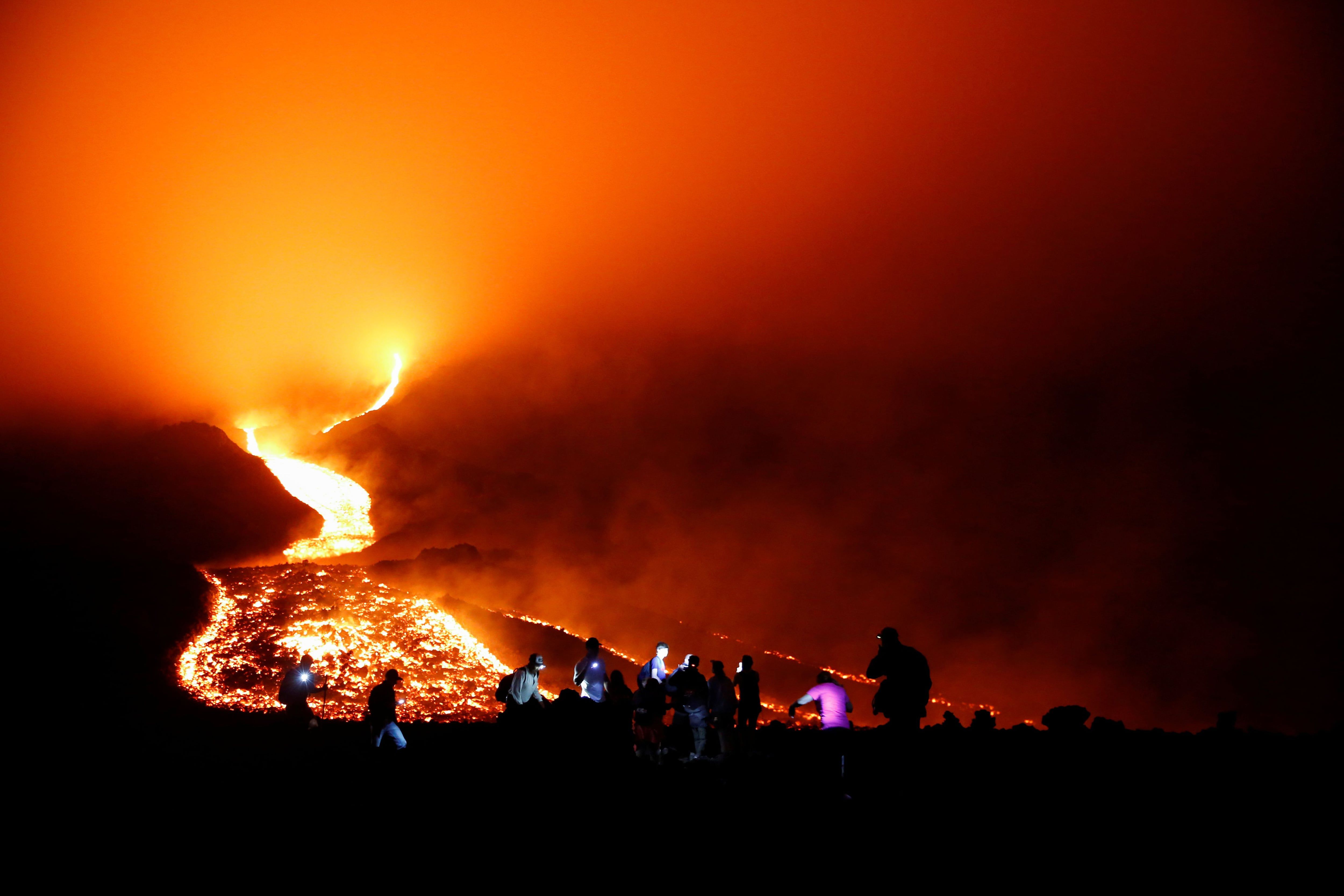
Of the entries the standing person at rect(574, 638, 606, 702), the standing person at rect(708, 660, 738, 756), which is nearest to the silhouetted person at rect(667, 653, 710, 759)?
the standing person at rect(708, 660, 738, 756)

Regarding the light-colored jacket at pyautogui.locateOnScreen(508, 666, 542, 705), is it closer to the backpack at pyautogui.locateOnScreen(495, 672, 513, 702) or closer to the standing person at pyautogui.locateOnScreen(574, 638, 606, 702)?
the backpack at pyautogui.locateOnScreen(495, 672, 513, 702)

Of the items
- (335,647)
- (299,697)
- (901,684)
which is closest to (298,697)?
(299,697)

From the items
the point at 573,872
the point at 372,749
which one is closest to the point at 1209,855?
the point at 573,872

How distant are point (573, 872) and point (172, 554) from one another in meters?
51.5

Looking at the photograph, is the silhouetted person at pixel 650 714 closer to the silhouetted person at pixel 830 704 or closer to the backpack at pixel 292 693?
the silhouetted person at pixel 830 704

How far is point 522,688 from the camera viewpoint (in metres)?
13.5

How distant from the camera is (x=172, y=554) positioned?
5031 cm

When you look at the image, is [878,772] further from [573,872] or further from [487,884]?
[487,884]

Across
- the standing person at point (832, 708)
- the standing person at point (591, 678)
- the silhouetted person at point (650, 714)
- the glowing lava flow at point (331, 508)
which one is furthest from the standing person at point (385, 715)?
the glowing lava flow at point (331, 508)

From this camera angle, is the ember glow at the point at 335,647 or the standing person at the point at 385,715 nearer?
the standing person at the point at 385,715

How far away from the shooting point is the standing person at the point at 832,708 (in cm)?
1100

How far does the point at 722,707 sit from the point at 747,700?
1221 millimetres

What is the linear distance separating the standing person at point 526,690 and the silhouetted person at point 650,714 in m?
1.67

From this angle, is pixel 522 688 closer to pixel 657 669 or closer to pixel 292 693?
pixel 657 669
